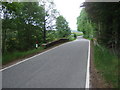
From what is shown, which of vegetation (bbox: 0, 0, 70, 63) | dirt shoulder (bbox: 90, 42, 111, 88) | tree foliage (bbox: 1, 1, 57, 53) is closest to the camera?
dirt shoulder (bbox: 90, 42, 111, 88)

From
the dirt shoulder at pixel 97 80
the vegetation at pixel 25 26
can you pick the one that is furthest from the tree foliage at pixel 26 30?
the dirt shoulder at pixel 97 80

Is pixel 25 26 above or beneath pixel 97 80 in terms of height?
above

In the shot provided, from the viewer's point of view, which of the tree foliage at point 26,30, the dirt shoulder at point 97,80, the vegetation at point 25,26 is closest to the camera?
the dirt shoulder at point 97,80

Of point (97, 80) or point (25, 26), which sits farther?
point (25, 26)

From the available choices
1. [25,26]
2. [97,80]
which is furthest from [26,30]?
[97,80]

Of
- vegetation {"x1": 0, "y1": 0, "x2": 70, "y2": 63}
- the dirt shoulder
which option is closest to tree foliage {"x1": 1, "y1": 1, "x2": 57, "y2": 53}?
vegetation {"x1": 0, "y1": 0, "x2": 70, "y2": 63}

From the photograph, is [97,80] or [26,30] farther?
[26,30]

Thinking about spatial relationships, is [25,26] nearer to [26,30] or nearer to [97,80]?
[26,30]

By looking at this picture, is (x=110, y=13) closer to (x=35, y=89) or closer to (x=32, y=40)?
(x=35, y=89)

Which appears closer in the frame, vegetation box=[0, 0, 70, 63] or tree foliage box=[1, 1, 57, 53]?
vegetation box=[0, 0, 70, 63]

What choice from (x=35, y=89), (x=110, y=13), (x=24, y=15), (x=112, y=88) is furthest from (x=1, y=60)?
(x=24, y=15)

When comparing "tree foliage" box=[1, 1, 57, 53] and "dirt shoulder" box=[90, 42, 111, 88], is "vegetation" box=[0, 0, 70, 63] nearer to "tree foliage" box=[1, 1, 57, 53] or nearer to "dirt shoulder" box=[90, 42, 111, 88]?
"tree foliage" box=[1, 1, 57, 53]

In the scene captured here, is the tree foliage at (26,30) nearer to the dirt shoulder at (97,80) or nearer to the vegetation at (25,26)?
the vegetation at (25,26)

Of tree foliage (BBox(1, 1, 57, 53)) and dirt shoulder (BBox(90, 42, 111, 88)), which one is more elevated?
tree foliage (BBox(1, 1, 57, 53))
